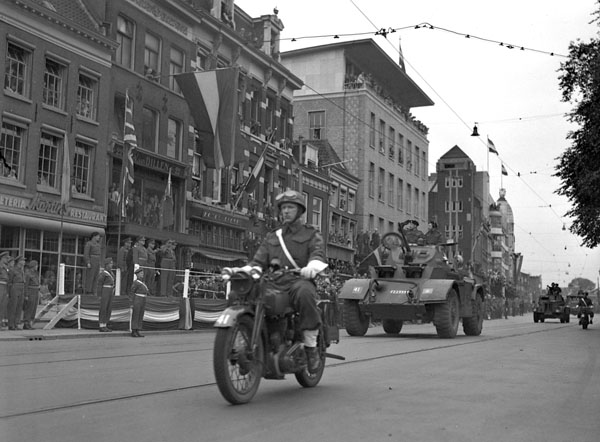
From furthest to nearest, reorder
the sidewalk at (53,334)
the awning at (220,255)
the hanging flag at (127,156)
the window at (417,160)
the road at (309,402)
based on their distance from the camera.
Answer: the window at (417,160)
the awning at (220,255)
the hanging flag at (127,156)
the sidewalk at (53,334)
the road at (309,402)

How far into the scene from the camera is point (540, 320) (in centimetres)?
4184

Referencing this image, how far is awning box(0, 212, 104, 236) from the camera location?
22484 millimetres

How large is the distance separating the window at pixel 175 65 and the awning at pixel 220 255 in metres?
6.36

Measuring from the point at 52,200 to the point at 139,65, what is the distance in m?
7.11

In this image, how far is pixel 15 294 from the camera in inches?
676

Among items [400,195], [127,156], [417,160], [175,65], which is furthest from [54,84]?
[417,160]

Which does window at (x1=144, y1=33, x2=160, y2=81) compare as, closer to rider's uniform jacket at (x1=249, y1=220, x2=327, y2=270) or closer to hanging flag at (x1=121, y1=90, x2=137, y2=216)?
hanging flag at (x1=121, y1=90, x2=137, y2=216)

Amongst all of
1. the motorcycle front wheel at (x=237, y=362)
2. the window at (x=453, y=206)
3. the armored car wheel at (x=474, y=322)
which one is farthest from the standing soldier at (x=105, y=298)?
the window at (x=453, y=206)

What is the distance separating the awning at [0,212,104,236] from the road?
39.3ft

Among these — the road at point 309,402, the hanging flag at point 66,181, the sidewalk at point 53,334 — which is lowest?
the road at point 309,402

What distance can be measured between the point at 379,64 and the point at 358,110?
4.04 meters

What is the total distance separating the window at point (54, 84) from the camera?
24.6m

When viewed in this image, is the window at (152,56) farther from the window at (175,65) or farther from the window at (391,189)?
the window at (391,189)

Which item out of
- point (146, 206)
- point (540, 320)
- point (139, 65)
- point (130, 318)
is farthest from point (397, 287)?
point (540, 320)
